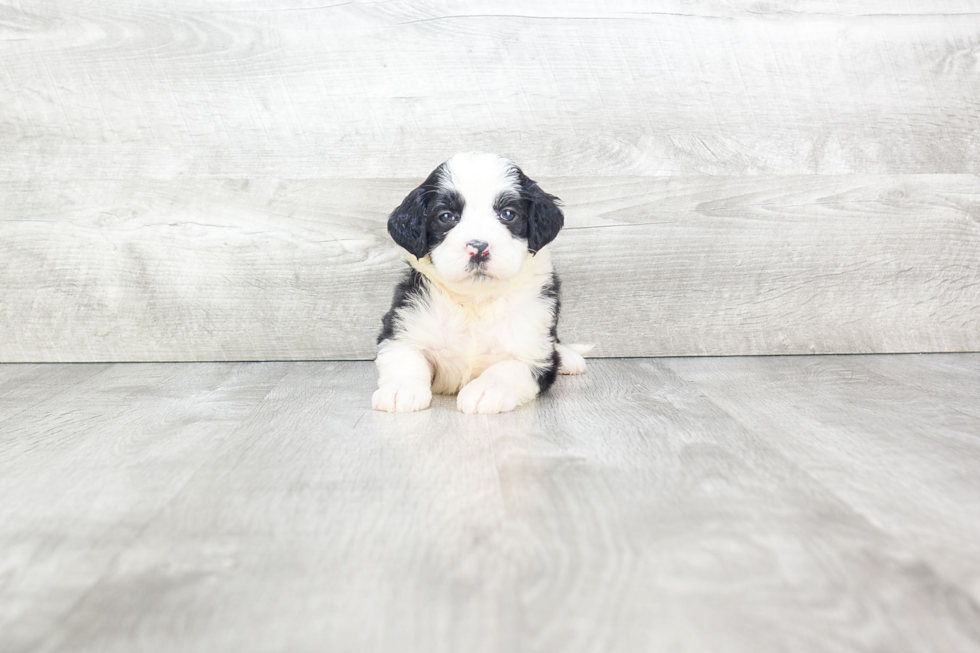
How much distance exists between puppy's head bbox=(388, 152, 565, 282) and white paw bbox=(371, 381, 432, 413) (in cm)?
27

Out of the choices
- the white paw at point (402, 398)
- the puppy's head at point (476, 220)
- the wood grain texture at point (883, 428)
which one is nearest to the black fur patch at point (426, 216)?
the puppy's head at point (476, 220)

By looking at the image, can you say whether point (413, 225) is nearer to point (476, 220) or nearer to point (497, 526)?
point (476, 220)

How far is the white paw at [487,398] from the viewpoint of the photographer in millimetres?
1775

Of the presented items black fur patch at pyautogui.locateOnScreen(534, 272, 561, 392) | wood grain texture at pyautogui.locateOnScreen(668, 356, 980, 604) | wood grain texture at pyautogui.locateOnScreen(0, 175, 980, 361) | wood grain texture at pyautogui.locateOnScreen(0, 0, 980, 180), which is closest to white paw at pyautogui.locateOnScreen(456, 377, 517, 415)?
black fur patch at pyautogui.locateOnScreen(534, 272, 561, 392)

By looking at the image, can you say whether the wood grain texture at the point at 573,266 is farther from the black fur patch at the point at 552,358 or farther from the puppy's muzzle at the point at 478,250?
the puppy's muzzle at the point at 478,250

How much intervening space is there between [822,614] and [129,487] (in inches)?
41.8

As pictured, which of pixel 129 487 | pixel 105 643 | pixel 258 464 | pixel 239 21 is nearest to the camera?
pixel 105 643

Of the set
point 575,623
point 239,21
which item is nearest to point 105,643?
point 575,623

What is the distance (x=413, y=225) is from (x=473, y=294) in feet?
0.74

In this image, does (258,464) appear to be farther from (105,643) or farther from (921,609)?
(921,609)

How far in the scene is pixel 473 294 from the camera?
1.92 metres

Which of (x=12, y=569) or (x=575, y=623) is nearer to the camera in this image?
(x=575, y=623)

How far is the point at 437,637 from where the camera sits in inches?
31.9

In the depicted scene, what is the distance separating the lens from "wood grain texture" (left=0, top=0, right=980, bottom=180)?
2.49 meters
